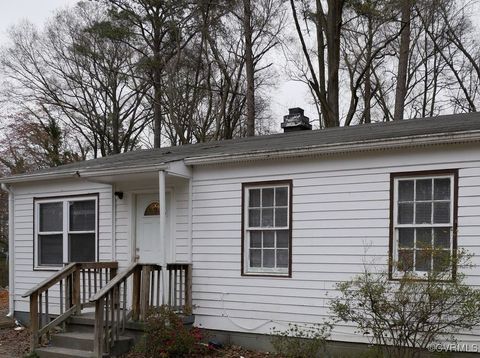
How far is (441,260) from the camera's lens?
634 cm

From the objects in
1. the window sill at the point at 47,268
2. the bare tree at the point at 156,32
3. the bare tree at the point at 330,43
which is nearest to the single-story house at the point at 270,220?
the window sill at the point at 47,268

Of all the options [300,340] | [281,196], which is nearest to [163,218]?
[281,196]

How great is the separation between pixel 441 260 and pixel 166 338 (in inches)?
151

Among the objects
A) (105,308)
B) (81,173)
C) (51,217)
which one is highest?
(81,173)

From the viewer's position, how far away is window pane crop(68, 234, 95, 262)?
33.2 feet

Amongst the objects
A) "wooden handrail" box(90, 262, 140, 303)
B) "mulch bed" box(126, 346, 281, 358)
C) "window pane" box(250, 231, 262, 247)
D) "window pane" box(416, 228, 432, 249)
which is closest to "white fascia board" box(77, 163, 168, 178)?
"wooden handrail" box(90, 262, 140, 303)

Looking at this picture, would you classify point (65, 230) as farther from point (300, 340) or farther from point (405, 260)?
point (405, 260)

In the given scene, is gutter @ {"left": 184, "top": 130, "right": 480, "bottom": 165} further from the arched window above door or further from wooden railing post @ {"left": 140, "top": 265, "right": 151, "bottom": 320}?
wooden railing post @ {"left": 140, "top": 265, "right": 151, "bottom": 320}

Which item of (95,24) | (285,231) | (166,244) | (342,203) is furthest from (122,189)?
(95,24)

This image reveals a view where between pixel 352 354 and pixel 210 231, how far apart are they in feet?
9.68

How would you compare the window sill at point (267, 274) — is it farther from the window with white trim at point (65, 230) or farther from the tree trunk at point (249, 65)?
the tree trunk at point (249, 65)

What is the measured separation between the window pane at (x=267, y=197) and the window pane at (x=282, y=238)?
46cm

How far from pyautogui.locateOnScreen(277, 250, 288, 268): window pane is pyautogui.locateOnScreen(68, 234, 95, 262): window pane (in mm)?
3998

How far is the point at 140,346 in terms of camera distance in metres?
7.55
